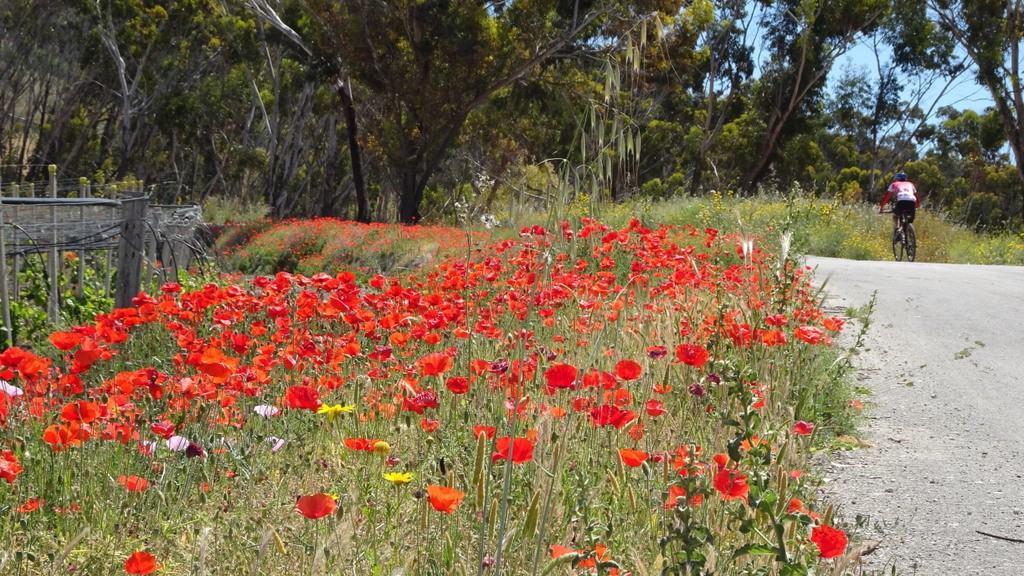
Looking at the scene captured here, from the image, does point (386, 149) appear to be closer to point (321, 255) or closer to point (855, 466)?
point (321, 255)

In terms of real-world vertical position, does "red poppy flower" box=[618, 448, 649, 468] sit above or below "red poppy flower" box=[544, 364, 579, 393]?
below

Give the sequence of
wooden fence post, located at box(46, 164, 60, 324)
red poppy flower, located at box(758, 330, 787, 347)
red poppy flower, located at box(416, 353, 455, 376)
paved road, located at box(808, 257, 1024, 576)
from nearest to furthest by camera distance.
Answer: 1. red poppy flower, located at box(416, 353, 455, 376)
2. paved road, located at box(808, 257, 1024, 576)
3. red poppy flower, located at box(758, 330, 787, 347)
4. wooden fence post, located at box(46, 164, 60, 324)

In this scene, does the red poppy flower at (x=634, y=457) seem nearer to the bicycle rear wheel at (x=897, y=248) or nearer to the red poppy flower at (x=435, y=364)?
the red poppy flower at (x=435, y=364)

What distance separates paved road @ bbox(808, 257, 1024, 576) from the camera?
9.00ft

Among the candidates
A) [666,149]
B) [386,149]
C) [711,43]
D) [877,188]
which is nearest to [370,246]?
[386,149]

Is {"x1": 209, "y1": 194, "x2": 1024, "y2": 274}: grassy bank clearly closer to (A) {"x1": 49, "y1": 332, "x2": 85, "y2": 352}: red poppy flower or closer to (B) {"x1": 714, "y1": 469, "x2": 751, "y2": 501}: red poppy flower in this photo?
(A) {"x1": 49, "y1": 332, "x2": 85, "y2": 352}: red poppy flower

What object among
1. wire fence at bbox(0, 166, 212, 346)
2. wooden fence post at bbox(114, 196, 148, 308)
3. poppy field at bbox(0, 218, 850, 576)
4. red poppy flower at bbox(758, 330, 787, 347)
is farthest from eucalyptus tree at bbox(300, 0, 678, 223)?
red poppy flower at bbox(758, 330, 787, 347)

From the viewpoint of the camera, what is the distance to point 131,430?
240 centimetres

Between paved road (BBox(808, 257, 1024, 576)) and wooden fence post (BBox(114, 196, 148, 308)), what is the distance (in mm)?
5206

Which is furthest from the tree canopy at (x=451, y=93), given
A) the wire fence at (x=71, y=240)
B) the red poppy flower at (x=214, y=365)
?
the red poppy flower at (x=214, y=365)

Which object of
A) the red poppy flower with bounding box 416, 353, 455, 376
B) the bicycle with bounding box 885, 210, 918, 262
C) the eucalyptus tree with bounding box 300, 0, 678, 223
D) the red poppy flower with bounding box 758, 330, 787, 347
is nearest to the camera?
the red poppy flower with bounding box 416, 353, 455, 376

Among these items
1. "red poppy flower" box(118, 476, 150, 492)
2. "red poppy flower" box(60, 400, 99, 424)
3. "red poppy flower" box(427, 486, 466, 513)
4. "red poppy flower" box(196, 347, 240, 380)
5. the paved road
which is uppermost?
"red poppy flower" box(196, 347, 240, 380)

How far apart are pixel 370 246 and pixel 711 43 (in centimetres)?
1923

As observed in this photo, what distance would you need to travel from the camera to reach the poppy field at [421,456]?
1.84 meters
